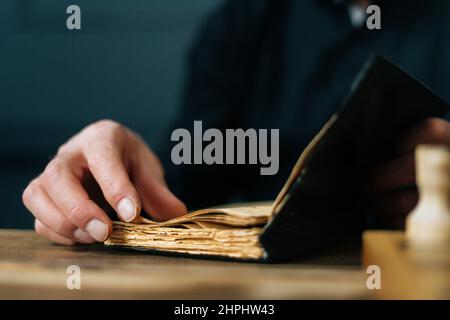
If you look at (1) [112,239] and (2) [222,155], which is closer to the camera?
(1) [112,239]

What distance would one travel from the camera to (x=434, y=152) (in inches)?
19.0

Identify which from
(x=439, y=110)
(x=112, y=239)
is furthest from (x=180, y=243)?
(x=439, y=110)

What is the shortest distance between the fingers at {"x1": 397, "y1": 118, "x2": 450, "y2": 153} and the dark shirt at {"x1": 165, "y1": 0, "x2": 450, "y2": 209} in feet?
2.38

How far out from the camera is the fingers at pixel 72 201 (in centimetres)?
51

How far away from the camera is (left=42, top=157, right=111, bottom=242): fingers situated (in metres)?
0.51

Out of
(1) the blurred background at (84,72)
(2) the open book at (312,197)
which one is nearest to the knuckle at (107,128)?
(2) the open book at (312,197)

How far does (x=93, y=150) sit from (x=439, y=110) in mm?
420

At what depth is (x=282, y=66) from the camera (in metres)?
1.49

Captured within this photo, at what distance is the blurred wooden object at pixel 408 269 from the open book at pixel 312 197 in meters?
0.07
